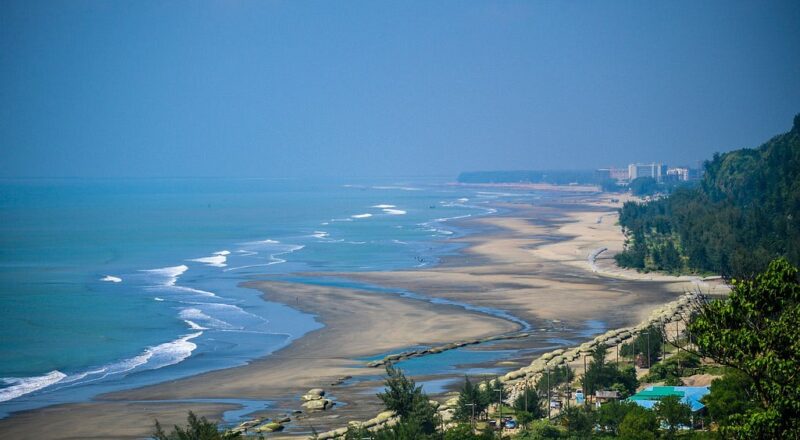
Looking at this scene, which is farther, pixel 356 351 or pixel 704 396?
pixel 356 351

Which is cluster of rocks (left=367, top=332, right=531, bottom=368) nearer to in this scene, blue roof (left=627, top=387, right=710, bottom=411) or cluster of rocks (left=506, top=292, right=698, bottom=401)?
cluster of rocks (left=506, top=292, right=698, bottom=401)

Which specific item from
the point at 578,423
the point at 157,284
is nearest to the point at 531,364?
the point at 578,423

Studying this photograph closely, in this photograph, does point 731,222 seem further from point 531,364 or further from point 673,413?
point 673,413

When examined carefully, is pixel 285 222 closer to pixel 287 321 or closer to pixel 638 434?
pixel 287 321

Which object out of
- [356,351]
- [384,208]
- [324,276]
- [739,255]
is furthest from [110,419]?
[384,208]

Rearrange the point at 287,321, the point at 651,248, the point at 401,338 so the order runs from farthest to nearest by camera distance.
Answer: the point at 651,248
the point at 287,321
the point at 401,338

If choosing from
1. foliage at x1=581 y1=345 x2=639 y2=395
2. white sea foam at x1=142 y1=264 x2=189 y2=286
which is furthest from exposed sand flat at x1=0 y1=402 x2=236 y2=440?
white sea foam at x1=142 y1=264 x2=189 y2=286

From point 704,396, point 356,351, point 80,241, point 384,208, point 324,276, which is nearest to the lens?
point 704,396
